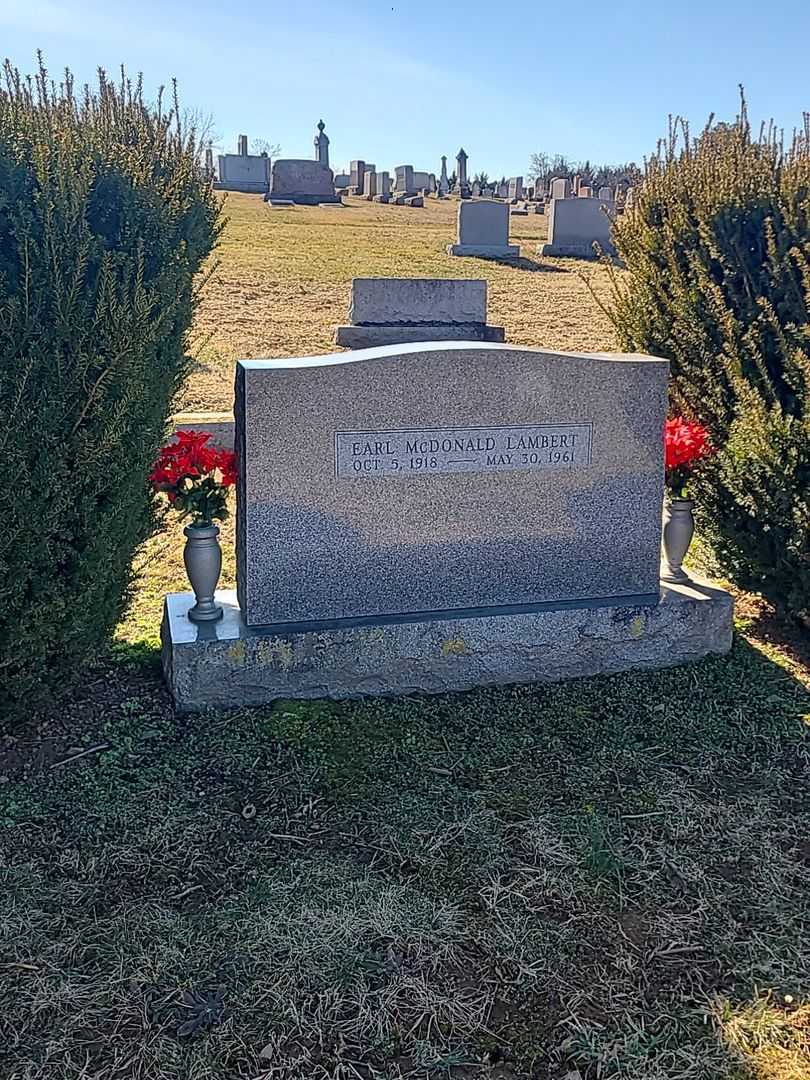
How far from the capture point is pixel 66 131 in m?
3.36

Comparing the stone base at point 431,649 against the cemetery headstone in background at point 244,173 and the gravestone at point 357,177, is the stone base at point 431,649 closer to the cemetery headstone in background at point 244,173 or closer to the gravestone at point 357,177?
the cemetery headstone in background at point 244,173

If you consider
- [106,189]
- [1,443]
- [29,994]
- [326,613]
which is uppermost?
[106,189]

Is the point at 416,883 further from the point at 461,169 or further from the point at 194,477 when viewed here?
the point at 461,169

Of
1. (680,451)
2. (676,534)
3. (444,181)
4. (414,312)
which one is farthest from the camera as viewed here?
(444,181)

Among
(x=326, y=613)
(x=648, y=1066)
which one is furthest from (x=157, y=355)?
(x=648, y=1066)

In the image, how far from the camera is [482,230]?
63.1 feet

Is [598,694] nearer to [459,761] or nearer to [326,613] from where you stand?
[459,761]

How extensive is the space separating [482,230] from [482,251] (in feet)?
1.45

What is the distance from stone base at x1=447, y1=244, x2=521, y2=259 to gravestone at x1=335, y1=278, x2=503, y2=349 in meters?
8.97

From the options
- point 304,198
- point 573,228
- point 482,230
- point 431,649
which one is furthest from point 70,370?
point 304,198

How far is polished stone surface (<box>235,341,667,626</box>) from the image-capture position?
3818 millimetres

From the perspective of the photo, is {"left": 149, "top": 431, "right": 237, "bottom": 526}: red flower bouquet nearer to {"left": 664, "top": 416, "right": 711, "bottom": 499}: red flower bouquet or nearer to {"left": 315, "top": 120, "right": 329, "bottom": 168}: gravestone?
{"left": 664, "top": 416, "right": 711, "bottom": 499}: red flower bouquet

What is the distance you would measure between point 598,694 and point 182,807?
1865mm

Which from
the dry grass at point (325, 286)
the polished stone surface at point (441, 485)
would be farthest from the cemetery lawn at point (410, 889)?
the dry grass at point (325, 286)
